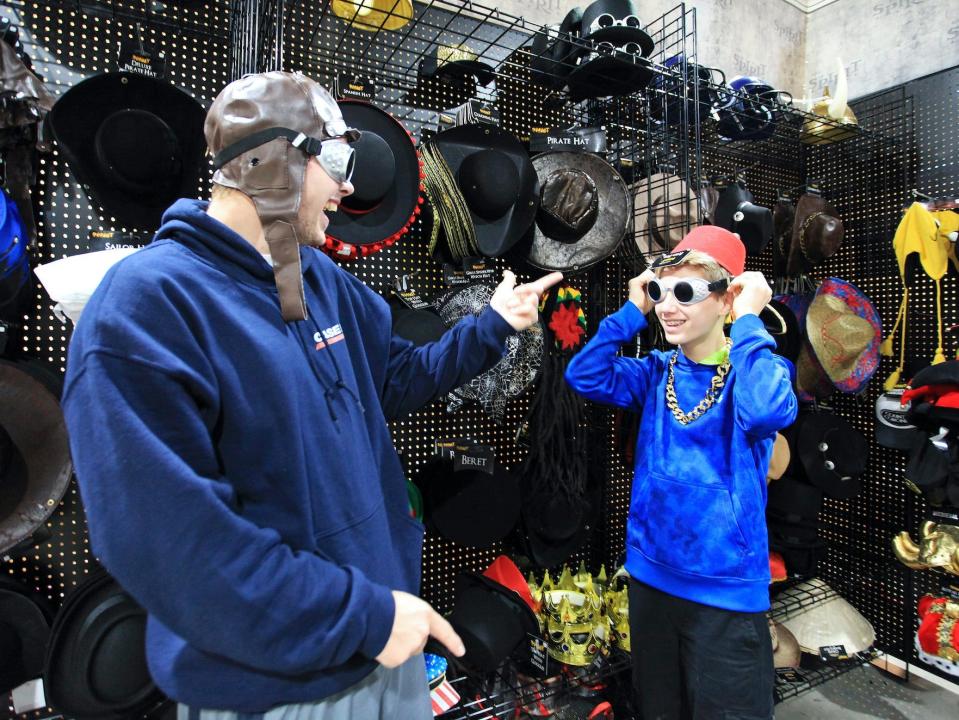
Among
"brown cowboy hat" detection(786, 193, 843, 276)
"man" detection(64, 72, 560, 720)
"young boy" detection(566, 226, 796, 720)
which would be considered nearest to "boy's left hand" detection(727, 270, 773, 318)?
"young boy" detection(566, 226, 796, 720)

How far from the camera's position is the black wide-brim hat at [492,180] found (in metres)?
2.12

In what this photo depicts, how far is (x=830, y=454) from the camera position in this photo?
122 inches

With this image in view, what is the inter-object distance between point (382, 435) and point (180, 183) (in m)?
1.21

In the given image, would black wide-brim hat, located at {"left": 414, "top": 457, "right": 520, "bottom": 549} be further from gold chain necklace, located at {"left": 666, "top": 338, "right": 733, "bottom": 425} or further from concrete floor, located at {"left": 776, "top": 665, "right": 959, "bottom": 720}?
concrete floor, located at {"left": 776, "top": 665, "right": 959, "bottom": 720}

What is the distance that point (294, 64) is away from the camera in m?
2.23

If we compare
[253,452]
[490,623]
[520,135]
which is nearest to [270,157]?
[253,452]

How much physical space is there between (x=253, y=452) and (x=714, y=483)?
4.54ft

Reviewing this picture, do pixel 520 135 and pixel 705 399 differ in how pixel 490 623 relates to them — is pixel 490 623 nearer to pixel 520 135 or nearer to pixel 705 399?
pixel 705 399

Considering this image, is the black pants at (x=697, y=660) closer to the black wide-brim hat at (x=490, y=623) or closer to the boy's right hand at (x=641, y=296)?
the black wide-brim hat at (x=490, y=623)

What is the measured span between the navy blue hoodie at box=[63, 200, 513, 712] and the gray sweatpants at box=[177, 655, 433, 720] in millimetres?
42

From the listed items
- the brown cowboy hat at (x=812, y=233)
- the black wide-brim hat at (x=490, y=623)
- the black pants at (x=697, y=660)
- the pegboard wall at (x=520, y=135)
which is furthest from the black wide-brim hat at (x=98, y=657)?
the brown cowboy hat at (x=812, y=233)

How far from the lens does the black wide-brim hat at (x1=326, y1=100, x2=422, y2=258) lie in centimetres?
188

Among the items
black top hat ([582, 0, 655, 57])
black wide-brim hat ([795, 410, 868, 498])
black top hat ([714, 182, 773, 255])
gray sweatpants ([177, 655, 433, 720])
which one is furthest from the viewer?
black wide-brim hat ([795, 410, 868, 498])

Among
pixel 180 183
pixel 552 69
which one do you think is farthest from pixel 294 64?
pixel 552 69
